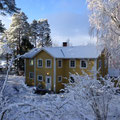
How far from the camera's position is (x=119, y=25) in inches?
383

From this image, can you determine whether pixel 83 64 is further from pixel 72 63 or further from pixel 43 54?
pixel 43 54

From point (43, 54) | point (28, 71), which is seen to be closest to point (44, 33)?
point (28, 71)

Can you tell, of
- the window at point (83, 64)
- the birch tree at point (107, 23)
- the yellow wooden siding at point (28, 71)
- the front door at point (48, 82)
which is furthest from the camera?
the yellow wooden siding at point (28, 71)

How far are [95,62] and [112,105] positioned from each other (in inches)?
396

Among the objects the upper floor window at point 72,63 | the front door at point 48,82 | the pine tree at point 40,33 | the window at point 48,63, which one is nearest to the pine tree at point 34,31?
the pine tree at point 40,33

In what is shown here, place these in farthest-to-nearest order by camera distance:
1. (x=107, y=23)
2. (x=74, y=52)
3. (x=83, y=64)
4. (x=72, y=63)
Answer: (x=74, y=52) < (x=72, y=63) < (x=83, y=64) < (x=107, y=23)

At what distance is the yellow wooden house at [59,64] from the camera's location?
16.1m

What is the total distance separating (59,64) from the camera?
17.1 m

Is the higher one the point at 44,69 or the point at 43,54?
the point at 43,54

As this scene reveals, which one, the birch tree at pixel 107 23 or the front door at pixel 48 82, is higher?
the birch tree at pixel 107 23

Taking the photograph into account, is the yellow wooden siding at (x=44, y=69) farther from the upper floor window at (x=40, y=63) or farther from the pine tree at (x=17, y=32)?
the pine tree at (x=17, y=32)

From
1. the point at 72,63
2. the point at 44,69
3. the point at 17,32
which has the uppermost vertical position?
the point at 17,32

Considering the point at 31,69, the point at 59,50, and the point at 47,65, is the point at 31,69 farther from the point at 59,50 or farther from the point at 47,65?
the point at 59,50

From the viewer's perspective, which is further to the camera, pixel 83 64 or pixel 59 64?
pixel 59 64
